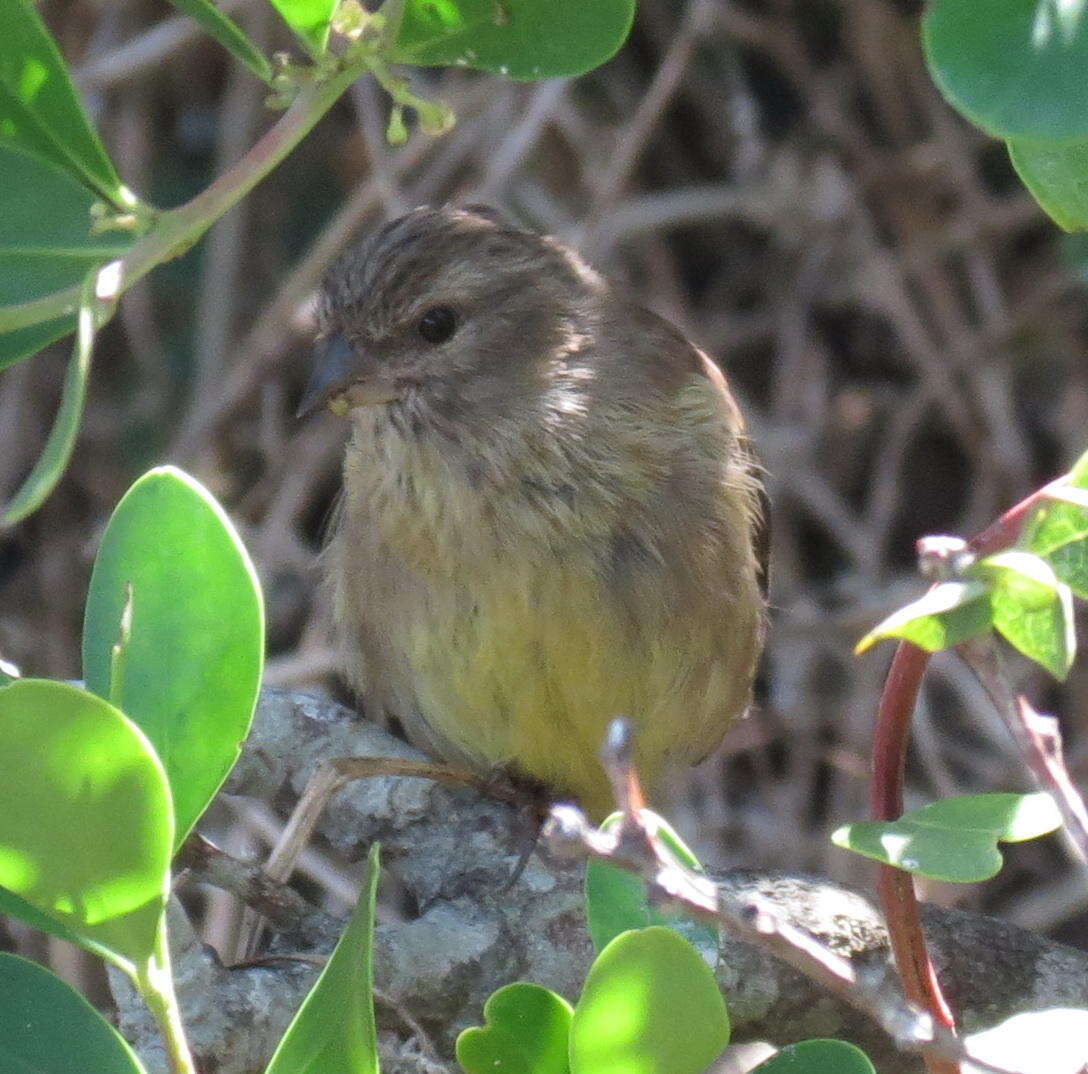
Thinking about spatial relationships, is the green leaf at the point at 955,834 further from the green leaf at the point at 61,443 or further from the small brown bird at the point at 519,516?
the small brown bird at the point at 519,516

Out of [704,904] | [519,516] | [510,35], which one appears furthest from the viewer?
→ [519,516]

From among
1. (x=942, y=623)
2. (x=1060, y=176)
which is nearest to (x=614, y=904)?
(x=942, y=623)

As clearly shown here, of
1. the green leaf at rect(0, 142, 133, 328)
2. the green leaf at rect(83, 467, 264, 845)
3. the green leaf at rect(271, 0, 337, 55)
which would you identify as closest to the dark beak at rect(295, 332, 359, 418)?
the green leaf at rect(0, 142, 133, 328)

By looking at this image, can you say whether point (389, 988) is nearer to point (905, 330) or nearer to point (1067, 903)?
point (1067, 903)

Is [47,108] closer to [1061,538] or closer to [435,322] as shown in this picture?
[1061,538]

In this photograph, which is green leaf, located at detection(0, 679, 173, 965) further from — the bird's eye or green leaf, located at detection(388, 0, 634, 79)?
the bird's eye

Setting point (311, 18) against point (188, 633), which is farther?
point (311, 18)
